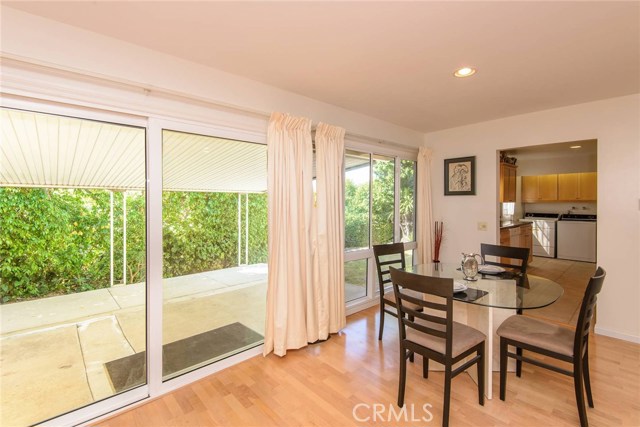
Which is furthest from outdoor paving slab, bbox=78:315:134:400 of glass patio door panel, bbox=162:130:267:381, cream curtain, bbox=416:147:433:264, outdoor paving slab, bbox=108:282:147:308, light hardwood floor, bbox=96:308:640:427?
cream curtain, bbox=416:147:433:264

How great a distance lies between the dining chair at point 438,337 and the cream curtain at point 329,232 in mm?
1070

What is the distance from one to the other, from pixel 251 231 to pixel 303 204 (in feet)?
1.93

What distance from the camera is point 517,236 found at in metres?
5.94

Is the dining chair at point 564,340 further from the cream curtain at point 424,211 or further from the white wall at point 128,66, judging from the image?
the white wall at point 128,66

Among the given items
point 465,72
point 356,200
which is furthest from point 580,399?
point 356,200

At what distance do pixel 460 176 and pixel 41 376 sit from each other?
16.2ft

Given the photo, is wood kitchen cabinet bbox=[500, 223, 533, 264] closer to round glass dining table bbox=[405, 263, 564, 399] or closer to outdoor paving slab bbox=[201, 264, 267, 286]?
round glass dining table bbox=[405, 263, 564, 399]

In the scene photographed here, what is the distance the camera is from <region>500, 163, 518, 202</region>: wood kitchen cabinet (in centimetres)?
558

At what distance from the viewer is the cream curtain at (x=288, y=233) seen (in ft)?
8.99

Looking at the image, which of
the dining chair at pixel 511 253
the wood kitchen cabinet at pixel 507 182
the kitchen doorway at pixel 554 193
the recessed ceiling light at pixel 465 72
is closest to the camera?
the recessed ceiling light at pixel 465 72

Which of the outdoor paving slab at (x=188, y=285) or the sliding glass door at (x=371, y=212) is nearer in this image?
the outdoor paving slab at (x=188, y=285)

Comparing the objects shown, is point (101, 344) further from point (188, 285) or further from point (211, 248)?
point (211, 248)

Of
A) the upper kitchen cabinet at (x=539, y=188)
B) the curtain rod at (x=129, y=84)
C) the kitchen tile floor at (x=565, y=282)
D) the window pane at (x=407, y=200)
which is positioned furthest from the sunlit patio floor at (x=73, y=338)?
the upper kitchen cabinet at (x=539, y=188)

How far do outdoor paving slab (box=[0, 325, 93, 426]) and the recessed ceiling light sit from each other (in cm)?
374
